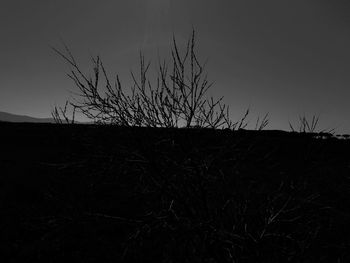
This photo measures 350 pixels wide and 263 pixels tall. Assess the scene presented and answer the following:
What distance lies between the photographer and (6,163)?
1841 cm

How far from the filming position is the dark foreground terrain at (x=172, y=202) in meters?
3.16

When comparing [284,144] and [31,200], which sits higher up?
[284,144]

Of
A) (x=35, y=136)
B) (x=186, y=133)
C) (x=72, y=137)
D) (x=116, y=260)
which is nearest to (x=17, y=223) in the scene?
(x=116, y=260)

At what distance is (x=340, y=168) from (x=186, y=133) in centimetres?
1935

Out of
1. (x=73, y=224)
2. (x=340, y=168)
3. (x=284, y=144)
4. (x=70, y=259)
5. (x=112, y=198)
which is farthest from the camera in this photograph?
(x=284, y=144)

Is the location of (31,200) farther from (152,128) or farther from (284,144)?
(284,144)

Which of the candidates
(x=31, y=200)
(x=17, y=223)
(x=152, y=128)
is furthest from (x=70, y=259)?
(x=152, y=128)

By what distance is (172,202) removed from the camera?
2854mm

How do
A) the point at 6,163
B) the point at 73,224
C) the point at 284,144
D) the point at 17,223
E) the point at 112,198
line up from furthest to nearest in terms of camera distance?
the point at 284,144
the point at 6,163
the point at 112,198
the point at 17,223
the point at 73,224

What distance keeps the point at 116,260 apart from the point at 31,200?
5527 mm

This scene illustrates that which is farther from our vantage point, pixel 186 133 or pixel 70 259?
pixel 70 259

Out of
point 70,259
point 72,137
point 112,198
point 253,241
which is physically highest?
point 72,137

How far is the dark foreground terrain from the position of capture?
3162 millimetres

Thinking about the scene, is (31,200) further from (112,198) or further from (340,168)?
(340,168)
